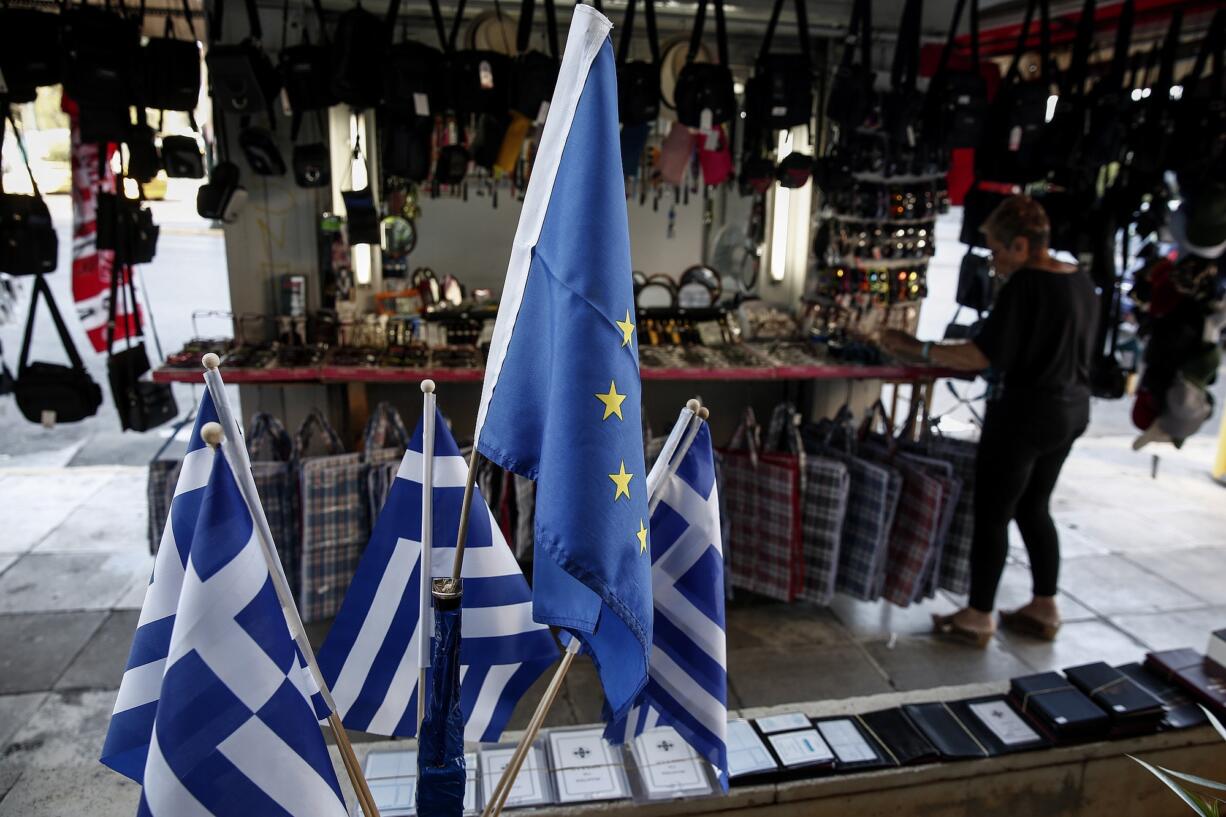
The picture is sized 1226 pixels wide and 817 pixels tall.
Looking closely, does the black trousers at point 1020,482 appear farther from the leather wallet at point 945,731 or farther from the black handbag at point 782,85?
the black handbag at point 782,85

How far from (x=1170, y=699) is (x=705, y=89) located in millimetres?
3517

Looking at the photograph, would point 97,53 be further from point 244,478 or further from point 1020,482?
point 1020,482

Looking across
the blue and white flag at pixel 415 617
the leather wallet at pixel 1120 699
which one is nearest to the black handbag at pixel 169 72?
the blue and white flag at pixel 415 617

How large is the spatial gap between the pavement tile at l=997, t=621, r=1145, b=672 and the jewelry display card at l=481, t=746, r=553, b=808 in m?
2.59

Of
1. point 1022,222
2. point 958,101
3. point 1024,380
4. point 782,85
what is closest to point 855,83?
point 782,85

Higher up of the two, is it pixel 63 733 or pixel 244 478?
pixel 244 478

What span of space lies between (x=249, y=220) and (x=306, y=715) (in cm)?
389

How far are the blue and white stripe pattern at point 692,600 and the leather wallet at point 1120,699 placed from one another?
2.05 m

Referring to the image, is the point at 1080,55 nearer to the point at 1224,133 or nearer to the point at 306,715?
the point at 1224,133

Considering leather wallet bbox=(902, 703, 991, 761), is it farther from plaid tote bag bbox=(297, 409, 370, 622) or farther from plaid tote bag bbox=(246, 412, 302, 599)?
plaid tote bag bbox=(246, 412, 302, 599)

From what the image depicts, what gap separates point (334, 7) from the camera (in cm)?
465

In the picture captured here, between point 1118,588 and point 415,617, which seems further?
point 1118,588

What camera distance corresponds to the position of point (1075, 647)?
4395mm

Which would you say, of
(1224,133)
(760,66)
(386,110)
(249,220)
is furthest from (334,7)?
(1224,133)
